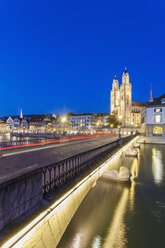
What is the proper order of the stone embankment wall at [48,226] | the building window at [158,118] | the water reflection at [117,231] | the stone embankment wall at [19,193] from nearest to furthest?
the stone embankment wall at [19,193], the stone embankment wall at [48,226], the water reflection at [117,231], the building window at [158,118]

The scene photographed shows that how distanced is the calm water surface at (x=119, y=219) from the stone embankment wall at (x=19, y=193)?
453cm

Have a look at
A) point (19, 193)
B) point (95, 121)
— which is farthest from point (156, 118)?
point (95, 121)

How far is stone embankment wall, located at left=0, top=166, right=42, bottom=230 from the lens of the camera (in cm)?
397

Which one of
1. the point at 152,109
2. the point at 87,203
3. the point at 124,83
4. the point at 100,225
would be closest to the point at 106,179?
the point at 87,203

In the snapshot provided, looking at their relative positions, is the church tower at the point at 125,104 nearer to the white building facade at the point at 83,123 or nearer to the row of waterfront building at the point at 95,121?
the row of waterfront building at the point at 95,121

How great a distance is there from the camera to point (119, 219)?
10062 mm

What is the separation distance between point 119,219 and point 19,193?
319 inches

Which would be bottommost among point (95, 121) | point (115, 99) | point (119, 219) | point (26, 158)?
point (119, 219)

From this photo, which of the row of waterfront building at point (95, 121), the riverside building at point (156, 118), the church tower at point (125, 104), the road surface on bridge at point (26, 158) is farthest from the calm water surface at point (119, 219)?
the church tower at point (125, 104)

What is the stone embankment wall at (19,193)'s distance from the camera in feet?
13.0

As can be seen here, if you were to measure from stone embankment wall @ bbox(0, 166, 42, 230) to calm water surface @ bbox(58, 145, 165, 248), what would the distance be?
453 centimetres

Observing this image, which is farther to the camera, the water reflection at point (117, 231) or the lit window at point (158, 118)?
the lit window at point (158, 118)

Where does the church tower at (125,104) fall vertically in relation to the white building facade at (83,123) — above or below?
above

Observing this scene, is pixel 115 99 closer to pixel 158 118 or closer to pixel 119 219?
pixel 158 118
